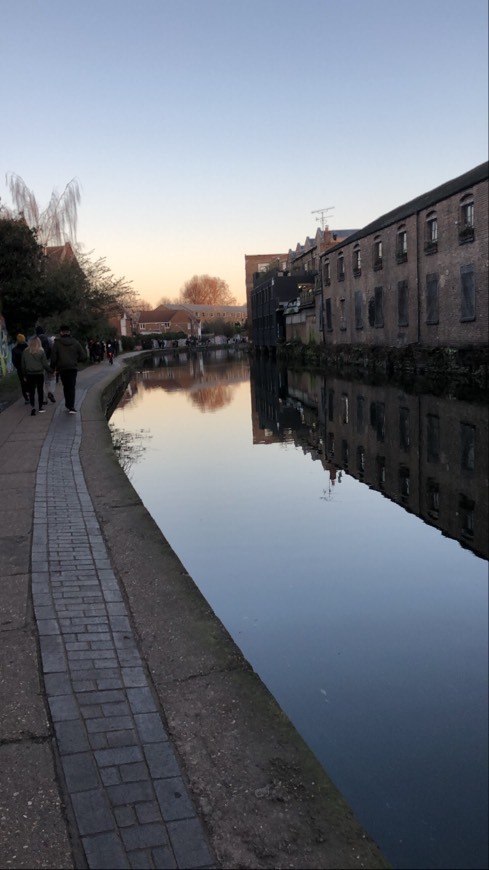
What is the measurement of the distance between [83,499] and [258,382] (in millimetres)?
19327

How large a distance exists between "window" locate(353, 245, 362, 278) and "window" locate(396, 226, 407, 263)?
440 centimetres

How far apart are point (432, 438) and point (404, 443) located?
48 centimetres

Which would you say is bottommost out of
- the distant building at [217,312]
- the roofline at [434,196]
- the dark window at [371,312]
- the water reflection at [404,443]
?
the water reflection at [404,443]

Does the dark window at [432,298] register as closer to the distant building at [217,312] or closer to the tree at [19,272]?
the tree at [19,272]

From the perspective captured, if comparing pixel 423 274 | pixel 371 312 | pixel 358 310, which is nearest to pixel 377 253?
pixel 371 312

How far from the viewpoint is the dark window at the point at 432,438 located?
8.93m

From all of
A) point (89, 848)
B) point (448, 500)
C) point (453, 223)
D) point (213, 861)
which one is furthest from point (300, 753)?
point (453, 223)

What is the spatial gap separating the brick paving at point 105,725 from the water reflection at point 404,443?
316cm

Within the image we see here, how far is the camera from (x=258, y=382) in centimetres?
2552

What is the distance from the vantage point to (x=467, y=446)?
9297 millimetres

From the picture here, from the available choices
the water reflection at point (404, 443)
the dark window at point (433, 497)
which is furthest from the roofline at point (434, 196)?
the dark window at point (433, 497)

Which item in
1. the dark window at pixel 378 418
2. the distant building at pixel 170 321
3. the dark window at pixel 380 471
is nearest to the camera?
the dark window at pixel 380 471

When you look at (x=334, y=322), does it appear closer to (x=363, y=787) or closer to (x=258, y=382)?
(x=258, y=382)

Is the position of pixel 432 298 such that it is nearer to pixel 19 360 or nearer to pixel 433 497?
pixel 19 360
